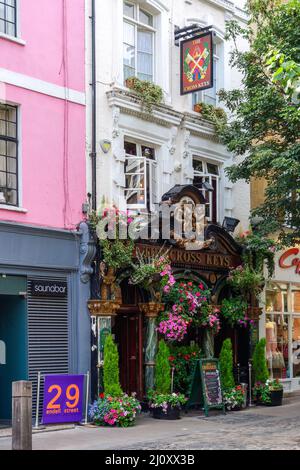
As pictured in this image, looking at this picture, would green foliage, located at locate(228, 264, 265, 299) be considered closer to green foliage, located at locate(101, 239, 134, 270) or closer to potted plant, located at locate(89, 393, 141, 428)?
green foliage, located at locate(101, 239, 134, 270)

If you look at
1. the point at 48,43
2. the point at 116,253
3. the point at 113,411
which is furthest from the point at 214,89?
the point at 113,411

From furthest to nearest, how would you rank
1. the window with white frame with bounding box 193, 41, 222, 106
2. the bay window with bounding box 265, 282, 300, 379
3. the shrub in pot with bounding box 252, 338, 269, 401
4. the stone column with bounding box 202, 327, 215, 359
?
the bay window with bounding box 265, 282, 300, 379
the window with white frame with bounding box 193, 41, 222, 106
the shrub in pot with bounding box 252, 338, 269, 401
the stone column with bounding box 202, 327, 215, 359

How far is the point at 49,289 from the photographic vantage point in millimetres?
15906

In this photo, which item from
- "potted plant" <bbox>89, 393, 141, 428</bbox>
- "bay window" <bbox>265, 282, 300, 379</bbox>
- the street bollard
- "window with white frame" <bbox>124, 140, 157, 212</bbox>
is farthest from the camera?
"bay window" <bbox>265, 282, 300, 379</bbox>

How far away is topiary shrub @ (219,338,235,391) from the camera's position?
1845cm

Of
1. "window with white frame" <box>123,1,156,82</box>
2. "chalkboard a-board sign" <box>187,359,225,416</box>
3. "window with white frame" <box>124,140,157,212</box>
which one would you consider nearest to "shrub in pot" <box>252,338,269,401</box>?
"chalkboard a-board sign" <box>187,359,225,416</box>

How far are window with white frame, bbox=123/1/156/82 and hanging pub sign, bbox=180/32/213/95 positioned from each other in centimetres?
80

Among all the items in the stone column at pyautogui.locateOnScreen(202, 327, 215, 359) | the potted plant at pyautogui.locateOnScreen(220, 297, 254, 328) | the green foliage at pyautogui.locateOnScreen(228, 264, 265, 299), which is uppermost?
the green foliage at pyautogui.locateOnScreen(228, 264, 265, 299)

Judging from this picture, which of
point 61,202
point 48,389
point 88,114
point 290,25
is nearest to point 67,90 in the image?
point 88,114

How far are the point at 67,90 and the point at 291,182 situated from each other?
5.05 m

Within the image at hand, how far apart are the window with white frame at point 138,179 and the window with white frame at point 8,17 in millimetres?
3760

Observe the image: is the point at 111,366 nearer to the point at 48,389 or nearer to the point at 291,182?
the point at 48,389
